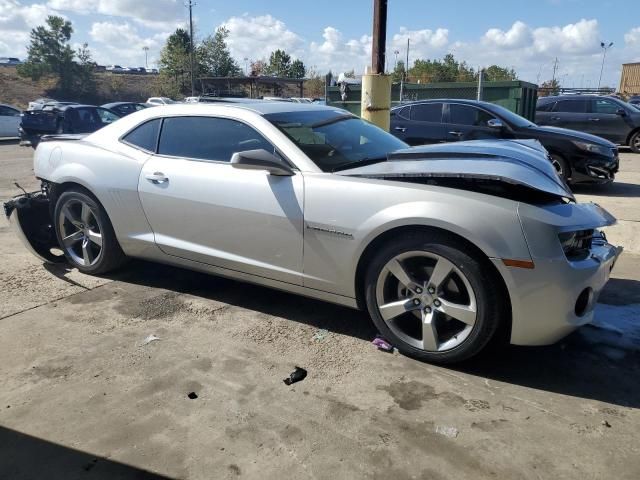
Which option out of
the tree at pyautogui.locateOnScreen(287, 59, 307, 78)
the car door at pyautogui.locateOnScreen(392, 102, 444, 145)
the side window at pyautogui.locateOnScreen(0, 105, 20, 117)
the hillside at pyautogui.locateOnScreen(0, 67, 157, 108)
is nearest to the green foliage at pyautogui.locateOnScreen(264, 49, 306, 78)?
the tree at pyautogui.locateOnScreen(287, 59, 307, 78)

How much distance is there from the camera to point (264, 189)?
3.47 meters

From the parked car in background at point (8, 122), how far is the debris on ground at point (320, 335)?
815 inches

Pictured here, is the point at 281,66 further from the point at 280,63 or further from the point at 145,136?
the point at 145,136

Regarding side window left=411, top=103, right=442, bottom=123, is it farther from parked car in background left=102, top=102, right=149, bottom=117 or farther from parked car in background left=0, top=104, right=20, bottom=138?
parked car in background left=0, top=104, right=20, bottom=138

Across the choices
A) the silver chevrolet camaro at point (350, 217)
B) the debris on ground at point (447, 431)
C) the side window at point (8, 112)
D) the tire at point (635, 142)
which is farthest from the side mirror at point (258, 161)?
the side window at point (8, 112)

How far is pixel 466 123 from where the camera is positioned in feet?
29.5

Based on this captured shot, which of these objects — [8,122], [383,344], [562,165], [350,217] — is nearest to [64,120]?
[8,122]

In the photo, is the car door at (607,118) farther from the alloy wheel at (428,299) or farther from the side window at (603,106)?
the alloy wheel at (428,299)

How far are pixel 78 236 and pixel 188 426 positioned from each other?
273cm

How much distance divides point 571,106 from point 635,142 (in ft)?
6.45

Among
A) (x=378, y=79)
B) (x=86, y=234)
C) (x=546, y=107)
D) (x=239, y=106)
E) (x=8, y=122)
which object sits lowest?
(x=8, y=122)

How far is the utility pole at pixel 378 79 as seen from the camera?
274 inches

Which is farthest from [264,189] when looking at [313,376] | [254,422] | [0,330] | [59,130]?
[59,130]

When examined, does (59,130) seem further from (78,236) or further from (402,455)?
(402,455)
